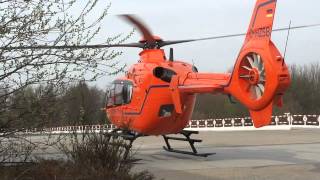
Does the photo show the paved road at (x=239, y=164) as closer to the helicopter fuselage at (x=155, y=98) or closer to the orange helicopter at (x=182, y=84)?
the orange helicopter at (x=182, y=84)

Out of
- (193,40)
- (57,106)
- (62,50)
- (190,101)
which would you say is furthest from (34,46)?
A: (190,101)

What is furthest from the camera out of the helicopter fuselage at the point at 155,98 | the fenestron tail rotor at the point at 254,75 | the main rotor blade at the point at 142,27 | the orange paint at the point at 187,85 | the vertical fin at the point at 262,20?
the helicopter fuselage at the point at 155,98

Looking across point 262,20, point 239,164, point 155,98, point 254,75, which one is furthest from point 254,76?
point 155,98

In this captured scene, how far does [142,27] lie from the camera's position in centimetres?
1473

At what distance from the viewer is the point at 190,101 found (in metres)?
14.5

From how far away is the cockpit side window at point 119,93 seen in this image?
1541 centimetres

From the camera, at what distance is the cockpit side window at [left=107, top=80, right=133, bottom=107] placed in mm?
15406

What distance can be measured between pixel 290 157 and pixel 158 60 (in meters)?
5.04

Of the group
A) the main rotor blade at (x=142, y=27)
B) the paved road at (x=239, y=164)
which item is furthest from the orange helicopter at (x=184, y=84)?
the paved road at (x=239, y=164)

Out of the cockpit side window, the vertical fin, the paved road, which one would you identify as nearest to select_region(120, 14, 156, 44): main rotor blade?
the cockpit side window

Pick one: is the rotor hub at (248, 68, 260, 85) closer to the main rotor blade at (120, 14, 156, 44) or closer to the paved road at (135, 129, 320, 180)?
the paved road at (135, 129, 320, 180)

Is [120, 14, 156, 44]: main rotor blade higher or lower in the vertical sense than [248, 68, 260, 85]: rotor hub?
higher

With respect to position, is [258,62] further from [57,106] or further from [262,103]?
[57,106]

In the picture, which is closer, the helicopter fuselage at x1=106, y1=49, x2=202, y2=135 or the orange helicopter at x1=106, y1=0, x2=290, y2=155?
the orange helicopter at x1=106, y1=0, x2=290, y2=155
